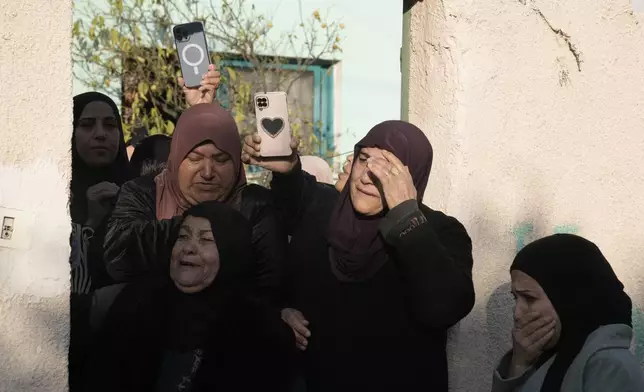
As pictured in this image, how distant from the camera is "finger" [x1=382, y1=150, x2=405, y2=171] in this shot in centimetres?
312

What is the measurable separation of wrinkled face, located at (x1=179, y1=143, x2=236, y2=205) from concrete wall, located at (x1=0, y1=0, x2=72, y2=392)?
1.46 feet

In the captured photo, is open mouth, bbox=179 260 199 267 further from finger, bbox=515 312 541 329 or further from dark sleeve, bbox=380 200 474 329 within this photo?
finger, bbox=515 312 541 329

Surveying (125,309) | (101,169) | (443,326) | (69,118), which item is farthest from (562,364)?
(101,169)

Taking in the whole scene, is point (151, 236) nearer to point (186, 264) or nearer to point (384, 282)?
point (186, 264)

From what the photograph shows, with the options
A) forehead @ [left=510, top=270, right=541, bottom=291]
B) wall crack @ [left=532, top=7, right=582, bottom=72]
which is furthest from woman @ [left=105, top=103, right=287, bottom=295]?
wall crack @ [left=532, top=7, right=582, bottom=72]

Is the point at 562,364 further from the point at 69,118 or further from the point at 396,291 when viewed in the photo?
the point at 69,118

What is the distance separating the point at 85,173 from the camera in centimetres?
418

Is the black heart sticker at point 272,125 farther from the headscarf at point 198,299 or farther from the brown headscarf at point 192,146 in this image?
the headscarf at point 198,299

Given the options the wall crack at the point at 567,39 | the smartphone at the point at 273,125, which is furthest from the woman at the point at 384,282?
the wall crack at the point at 567,39

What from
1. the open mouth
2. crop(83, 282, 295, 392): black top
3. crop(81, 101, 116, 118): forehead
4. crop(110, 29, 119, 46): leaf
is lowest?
crop(83, 282, 295, 392): black top

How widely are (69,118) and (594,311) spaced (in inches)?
67.9

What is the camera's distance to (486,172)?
3998 mm

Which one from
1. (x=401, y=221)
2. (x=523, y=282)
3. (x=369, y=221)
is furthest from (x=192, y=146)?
(x=523, y=282)

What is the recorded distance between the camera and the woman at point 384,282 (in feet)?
9.82
